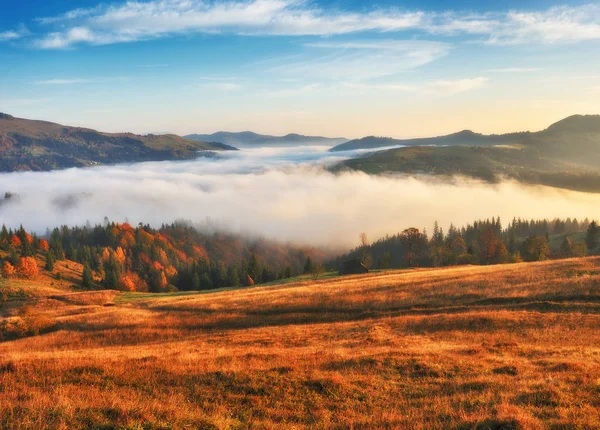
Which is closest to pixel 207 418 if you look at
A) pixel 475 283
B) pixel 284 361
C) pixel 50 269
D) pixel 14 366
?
pixel 284 361

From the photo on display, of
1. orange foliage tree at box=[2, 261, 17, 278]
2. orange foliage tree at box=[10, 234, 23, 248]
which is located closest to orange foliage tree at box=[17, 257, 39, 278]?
orange foliage tree at box=[2, 261, 17, 278]

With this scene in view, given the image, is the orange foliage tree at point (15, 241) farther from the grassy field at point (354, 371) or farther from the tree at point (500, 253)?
the tree at point (500, 253)

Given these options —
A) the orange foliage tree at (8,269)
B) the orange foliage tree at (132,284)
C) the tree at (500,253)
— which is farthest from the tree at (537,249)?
the orange foliage tree at (8,269)

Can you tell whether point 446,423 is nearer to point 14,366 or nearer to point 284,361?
point 284,361

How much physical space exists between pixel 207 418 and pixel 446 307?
35.5 metres

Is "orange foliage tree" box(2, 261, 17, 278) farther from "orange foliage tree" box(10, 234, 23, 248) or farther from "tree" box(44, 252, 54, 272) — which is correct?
"orange foliage tree" box(10, 234, 23, 248)

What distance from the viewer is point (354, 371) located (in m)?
19.8

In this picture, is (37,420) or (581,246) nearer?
(37,420)

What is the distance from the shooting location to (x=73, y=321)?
51.6 m

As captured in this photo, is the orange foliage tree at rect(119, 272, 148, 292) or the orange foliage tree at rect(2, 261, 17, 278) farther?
the orange foliage tree at rect(119, 272, 148, 292)

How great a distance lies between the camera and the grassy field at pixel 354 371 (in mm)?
12711

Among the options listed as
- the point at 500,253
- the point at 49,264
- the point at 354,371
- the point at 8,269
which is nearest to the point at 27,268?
the point at 8,269

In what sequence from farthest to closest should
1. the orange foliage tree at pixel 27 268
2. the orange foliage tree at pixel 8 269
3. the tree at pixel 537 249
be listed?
the orange foliage tree at pixel 27 268
the orange foliage tree at pixel 8 269
the tree at pixel 537 249

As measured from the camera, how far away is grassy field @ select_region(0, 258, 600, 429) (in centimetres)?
1271
